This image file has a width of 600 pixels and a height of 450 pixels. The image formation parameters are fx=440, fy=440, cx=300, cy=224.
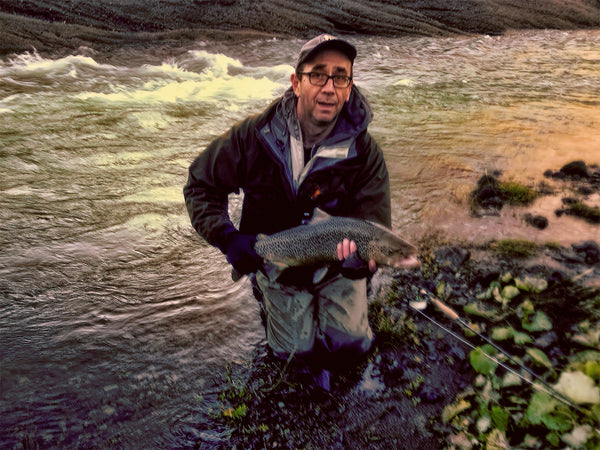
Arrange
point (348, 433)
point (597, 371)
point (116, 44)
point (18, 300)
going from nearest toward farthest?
point (597, 371)
point (348, 433)
point (18, 300)
point (116, 44)

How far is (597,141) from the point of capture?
8.23 meters

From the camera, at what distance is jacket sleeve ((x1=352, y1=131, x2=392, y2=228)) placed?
3213 millimetres

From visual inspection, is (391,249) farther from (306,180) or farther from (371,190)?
(306,180)

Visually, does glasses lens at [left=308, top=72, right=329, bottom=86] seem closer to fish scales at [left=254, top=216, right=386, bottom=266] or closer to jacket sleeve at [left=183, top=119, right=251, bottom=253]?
jacket sleeve at [left=183, top=119, right=251, bottom=253]

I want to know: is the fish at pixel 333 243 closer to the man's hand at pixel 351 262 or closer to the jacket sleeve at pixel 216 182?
the man's hand at pixel 351 262

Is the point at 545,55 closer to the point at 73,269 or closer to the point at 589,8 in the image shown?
the point at 589,8

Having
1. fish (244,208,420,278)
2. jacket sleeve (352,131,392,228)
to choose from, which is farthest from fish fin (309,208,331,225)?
jacket sleeve (352,131,392,228)

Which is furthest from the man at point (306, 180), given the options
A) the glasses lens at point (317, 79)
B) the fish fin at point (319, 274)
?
the fish fin at point (319, 274)

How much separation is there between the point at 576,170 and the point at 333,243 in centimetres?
537

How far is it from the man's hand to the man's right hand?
1.89 ft

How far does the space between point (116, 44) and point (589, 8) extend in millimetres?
22460

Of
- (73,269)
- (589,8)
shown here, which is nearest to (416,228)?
(73,269)

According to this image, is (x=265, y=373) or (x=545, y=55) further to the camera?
(x=545, y=55)

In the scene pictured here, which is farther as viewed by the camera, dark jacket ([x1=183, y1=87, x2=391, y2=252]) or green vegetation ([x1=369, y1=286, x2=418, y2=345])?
green vegetation ([x1=369, y1=286, x2=418, y2=345])
